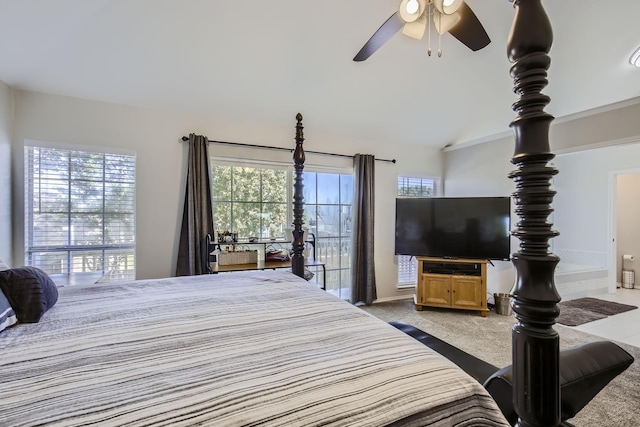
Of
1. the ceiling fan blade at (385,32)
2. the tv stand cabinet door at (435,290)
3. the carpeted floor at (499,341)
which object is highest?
the ceiling fan blade at (385,32)

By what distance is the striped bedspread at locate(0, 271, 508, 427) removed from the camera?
0.69m

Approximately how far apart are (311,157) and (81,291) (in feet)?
9.32

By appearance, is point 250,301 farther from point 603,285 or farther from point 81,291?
point 603,285

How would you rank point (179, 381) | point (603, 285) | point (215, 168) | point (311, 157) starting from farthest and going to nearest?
point (603, 285) < point (311, 157) < point (215, 168) < point (179, 381)

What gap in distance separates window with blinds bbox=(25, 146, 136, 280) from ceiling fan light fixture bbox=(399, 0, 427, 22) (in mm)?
2804

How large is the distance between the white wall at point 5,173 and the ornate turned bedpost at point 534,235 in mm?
3526

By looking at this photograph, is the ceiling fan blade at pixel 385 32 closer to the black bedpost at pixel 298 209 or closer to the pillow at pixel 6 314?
the black bedpost at pixel 298 209

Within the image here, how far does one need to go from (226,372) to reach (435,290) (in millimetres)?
3692

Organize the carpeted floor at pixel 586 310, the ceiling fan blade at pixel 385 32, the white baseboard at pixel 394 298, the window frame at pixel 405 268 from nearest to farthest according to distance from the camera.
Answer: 1. the ceiling fan blade at pixel 385 32
2. the carpeted floor at pixel 586 310
3. the white baseboard at pixel 394 298
4. the window frame at pixel 405 268

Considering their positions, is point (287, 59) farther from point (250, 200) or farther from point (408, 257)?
point (408, 257)

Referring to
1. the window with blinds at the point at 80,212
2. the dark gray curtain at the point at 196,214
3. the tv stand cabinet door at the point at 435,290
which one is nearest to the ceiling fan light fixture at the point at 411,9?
the dark gray curtain at the point at 196,214

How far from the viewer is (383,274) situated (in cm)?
446

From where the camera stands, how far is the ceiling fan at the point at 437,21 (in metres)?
1.79

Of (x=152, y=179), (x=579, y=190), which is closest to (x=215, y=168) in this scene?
(x=152, y=179)
